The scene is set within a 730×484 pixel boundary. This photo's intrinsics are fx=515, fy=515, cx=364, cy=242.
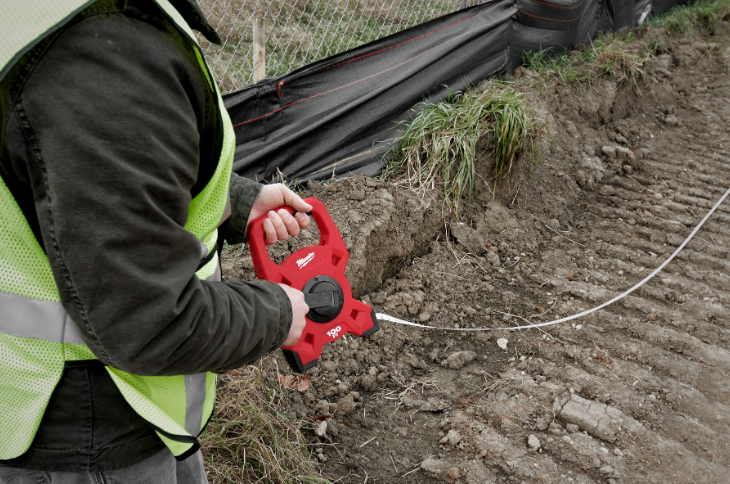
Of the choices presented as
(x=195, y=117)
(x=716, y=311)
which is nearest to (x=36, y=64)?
(x=195, y=117)

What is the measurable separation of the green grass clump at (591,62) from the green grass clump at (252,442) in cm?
384

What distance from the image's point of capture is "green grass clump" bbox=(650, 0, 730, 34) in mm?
6242

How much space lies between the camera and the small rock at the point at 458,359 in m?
2.67

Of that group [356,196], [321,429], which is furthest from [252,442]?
[356,196]

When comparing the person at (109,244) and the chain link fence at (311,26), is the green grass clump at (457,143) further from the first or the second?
the person at (109,244)

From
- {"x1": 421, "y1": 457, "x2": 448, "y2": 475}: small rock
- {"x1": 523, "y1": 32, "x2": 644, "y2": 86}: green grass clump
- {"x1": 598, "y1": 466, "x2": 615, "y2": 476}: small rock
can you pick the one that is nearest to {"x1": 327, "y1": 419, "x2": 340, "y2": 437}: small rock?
{"x1": 421, "y1": 457, "x2": 448, "y2": 475}: small rock

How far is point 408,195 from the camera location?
3361 millimetres

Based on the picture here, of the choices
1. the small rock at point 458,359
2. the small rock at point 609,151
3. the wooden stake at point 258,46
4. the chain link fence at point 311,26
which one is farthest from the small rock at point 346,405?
the small rock at point 609,151

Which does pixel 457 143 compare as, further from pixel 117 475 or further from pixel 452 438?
pixel 117 475

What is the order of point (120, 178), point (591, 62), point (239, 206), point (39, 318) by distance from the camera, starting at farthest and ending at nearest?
point (591, 62) < point (239, 206) < point (39, 318) < point (120, 178)

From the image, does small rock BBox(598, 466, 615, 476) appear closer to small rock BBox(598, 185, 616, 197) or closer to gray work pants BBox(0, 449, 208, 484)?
gray work pants BBox(0, 449, 208, 484)

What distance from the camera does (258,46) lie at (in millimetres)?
3145

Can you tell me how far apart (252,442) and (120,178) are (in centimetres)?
152

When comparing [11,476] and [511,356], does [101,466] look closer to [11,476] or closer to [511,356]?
[11,476]
